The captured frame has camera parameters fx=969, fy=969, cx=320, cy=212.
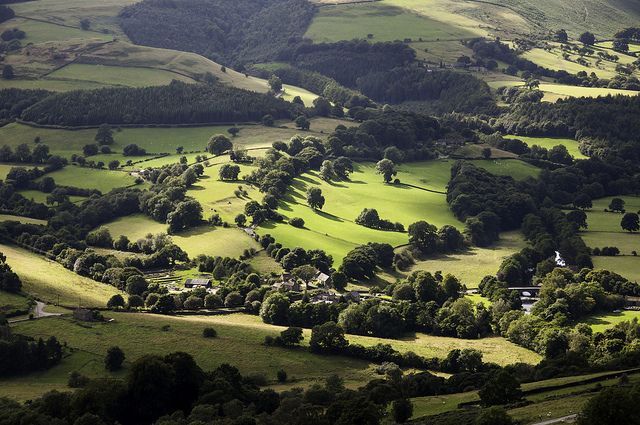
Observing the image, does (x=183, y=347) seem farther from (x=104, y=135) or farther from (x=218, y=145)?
(x=104, y=135)

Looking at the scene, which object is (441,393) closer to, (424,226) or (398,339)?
(398,339)

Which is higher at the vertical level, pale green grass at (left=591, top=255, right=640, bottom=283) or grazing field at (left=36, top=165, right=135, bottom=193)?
pale green grass at (left=591, top=255, right=640, bottom=283)

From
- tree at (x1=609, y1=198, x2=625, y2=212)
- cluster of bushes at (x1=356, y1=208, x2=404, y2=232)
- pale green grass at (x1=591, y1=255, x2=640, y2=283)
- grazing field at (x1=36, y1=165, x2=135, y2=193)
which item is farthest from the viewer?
grazing field at (x1=36, y1=165, x2=135, y2=193)

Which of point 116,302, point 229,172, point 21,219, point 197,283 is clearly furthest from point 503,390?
point 229,172

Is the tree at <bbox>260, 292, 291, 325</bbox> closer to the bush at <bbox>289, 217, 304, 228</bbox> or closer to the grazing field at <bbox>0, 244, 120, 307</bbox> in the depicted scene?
the grazing field at <bbox>0, 244, 120, 307</bbox>

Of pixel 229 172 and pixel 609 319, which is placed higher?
pixel 609 319

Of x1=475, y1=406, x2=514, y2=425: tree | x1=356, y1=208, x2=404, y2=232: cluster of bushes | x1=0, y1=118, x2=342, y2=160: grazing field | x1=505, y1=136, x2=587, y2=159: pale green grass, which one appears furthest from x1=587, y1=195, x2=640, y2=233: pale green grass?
x1=475, y1=406, x2=514, y2=425: tree
